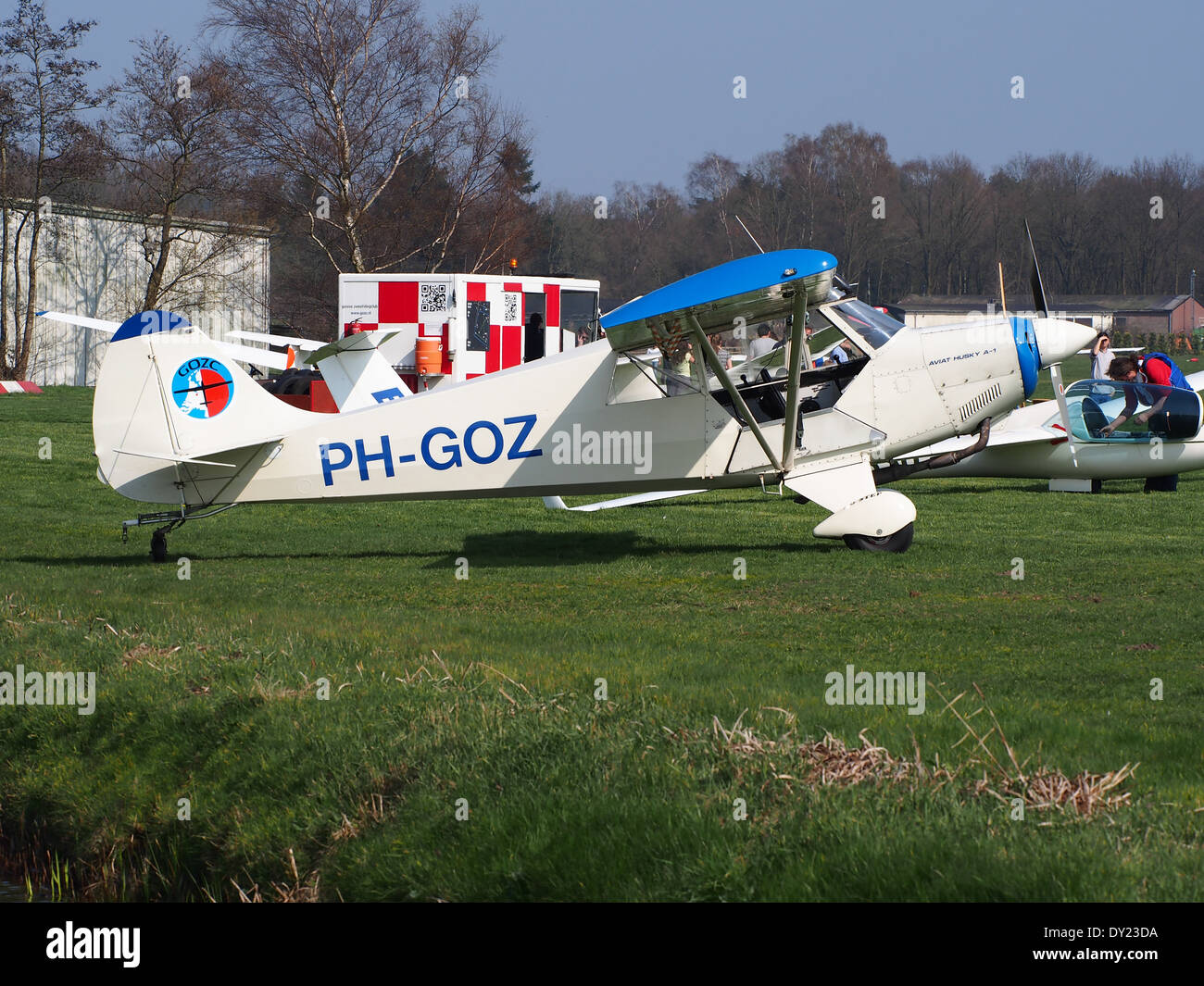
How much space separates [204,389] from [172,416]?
1.32ft

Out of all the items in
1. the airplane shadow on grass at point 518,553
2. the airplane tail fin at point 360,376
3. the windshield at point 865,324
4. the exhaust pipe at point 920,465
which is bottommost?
the airplane shadow on grass at point 518,553

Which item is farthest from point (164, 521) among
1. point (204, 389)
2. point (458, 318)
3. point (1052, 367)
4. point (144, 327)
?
point (458, 318)

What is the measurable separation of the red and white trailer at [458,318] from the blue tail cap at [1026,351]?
15.7 metres

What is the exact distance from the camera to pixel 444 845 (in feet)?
19.7

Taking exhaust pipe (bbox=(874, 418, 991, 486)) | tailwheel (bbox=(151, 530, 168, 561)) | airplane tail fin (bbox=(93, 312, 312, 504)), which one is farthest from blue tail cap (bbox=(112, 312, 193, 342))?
exhaust pipe (bbox=(874, 418, 991, 486))

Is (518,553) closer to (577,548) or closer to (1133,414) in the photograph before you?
(577,548)

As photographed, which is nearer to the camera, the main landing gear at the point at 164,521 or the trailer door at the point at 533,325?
the main landing gear at the point at 164,521

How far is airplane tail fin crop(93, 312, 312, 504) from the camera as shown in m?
12.6

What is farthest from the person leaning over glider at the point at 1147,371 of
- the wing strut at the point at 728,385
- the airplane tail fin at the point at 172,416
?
the airplane tail fin at the point at 172,416

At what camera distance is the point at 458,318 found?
2733 centimetres

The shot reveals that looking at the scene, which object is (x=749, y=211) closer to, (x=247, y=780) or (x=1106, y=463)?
(x=1106, y=463)

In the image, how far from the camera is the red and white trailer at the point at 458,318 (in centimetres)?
2719

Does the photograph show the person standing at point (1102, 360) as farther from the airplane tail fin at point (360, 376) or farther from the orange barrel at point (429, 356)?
the orange barrel at point (429, 356)
